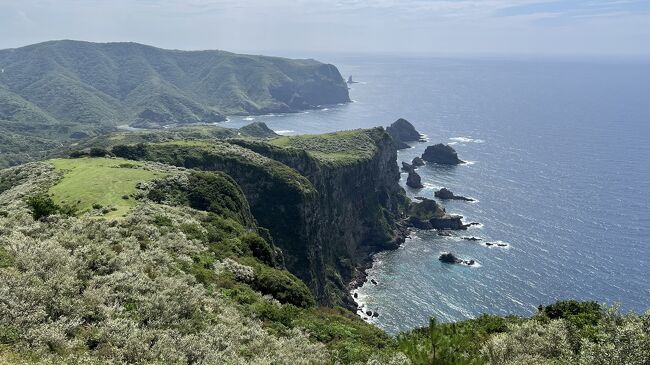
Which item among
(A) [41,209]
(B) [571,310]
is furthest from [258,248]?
(B) [571,310]

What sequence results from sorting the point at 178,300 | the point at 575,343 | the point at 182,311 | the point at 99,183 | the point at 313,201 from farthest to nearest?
the point at 313,201, the point at 99,183, the point at 178,300, the point at 182,311, the point at 575,343

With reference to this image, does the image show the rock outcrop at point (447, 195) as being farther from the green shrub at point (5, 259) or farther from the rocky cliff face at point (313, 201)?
the green shrub at point (5, 259)

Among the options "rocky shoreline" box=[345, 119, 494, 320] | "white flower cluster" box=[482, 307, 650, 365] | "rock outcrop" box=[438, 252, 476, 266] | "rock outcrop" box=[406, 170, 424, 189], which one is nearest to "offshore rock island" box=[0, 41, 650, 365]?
"white flower cluster" box=[482, 307, 650, 365]

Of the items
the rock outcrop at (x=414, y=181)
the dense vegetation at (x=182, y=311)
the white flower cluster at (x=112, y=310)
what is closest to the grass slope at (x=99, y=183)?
the dense vegetation at (x=182, y=311)

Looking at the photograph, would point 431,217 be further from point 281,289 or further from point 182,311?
point 182,311

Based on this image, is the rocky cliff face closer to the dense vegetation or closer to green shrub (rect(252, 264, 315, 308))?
the dense vegetation

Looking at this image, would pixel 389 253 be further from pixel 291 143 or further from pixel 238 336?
pixel 238 336

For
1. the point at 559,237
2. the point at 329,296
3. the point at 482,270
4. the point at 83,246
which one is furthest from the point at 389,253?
the point at 83,246
